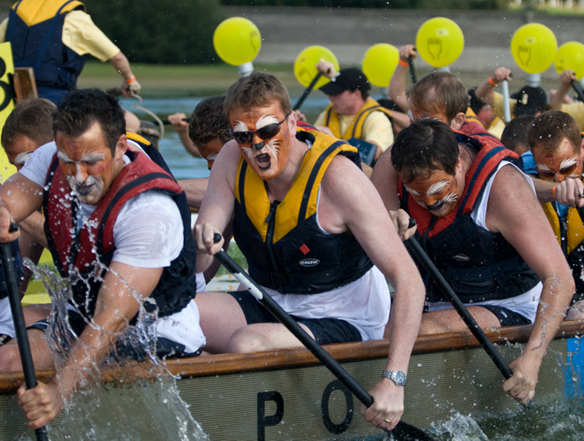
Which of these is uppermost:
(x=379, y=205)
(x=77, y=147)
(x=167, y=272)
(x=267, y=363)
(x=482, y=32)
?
(x=77, y=147)

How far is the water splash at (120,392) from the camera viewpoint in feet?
7.02

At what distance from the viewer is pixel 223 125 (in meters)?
3.00

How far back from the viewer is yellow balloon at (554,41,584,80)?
6047 mm

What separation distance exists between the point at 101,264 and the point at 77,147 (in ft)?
1.22

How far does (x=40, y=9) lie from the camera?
4.67 meters

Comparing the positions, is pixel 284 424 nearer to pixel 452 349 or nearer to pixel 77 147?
pixel 452 349

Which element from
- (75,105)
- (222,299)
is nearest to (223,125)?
(222,299)

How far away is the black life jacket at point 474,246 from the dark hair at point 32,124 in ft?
4.84

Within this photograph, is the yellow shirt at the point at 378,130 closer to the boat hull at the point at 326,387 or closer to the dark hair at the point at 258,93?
the boat hull at the point at 326,387

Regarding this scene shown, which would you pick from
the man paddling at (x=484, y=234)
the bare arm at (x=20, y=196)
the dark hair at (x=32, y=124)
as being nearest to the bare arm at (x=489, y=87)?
the man paddling at (x=484, y=234)

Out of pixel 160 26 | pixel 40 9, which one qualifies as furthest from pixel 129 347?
pixel 160 26

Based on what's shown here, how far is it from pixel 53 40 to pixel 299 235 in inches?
121

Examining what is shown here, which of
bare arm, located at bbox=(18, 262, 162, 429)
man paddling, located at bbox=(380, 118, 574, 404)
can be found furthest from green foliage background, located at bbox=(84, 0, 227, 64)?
bare arm, located at bbox=(18, 262, 162, 429)

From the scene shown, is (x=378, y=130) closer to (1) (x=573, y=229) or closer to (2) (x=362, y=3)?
(1) (x=573, y=229)
